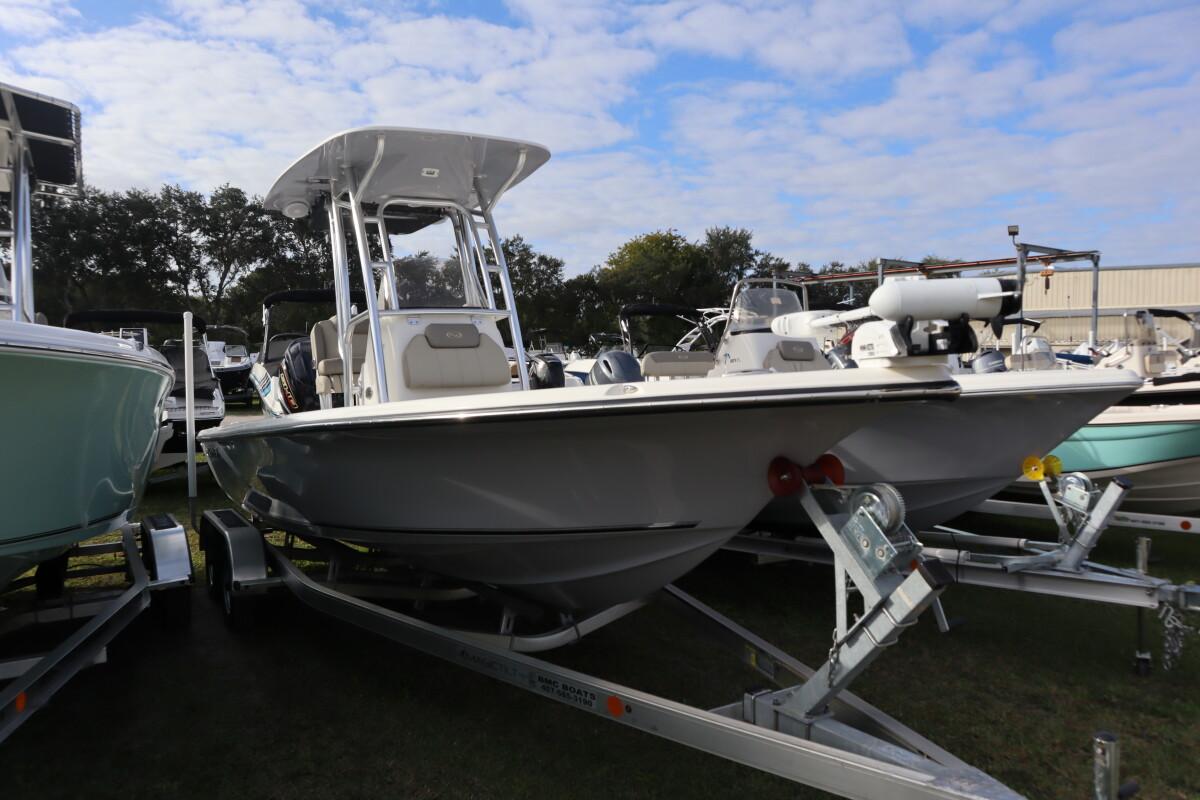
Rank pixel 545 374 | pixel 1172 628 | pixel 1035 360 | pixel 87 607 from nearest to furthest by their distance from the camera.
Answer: pixel 1172 628
pixel 87 607
pixel 545 374
pixel 1035 360

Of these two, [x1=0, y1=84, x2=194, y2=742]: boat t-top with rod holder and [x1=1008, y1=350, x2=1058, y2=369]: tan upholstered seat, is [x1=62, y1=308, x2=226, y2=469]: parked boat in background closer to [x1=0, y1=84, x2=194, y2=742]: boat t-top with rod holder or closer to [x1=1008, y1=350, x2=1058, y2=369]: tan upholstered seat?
[x1=0, y1=84, x2=194, y2=742]: boat t-top with rod holder

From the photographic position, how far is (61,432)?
9.45 feet

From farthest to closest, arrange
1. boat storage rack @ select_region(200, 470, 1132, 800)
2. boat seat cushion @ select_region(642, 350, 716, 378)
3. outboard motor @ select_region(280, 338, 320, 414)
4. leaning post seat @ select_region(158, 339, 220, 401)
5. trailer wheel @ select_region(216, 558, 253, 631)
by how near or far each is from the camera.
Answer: leaning post seat @ select_region(158, 339, 220, 401)
boat seat cushion @ select_region(642, 350, 716, 378)
outboard motor @ select_region(280, 338, 320, 414)
trailer wheel @ select_region(216, 558, 253, 631)
boat storage rack @ select_region(200, 470, 1132, 800)

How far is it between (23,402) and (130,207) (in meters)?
28.3

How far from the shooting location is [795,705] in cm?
236

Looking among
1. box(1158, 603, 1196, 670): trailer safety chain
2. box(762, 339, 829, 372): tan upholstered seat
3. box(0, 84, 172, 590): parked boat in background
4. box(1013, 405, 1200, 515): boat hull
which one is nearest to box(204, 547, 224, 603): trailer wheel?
box(0, 84, 172, 590): parked boat in background

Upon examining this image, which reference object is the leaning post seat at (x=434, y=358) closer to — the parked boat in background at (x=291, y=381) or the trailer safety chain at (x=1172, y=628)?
the parked boat in background at (x=291, y=381)

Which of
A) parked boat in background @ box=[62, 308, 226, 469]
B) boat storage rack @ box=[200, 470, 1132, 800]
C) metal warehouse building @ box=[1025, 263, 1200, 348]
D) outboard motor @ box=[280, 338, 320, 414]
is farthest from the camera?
metal warehouse building @ box=[1025, 263, 1200, 348]

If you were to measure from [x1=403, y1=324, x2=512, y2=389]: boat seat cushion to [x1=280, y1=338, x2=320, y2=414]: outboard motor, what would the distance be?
1125 millimetres

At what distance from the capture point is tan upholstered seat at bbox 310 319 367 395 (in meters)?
4.39

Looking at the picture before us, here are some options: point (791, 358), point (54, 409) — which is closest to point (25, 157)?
point (54, 409)

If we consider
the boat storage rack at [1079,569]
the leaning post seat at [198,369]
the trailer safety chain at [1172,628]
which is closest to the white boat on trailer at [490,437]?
the boat storage rack at [1079,569]

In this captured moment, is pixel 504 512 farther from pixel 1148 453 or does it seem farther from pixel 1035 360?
pixel 1035 360

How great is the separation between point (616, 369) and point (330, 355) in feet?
5.50
